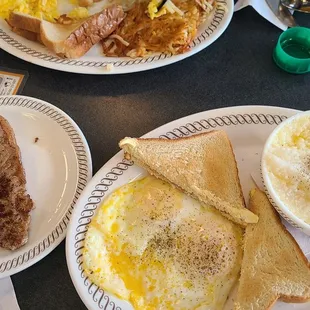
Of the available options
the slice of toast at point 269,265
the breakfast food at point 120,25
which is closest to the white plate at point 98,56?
the breakfast food at point 120,25

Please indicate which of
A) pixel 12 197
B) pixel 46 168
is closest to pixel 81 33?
pixel 46 168

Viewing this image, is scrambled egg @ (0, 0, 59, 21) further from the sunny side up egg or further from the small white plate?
the sunny side up egg

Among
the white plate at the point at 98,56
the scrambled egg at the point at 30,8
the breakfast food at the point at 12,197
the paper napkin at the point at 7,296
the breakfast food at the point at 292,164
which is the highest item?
the scrambled egg at the point at 30,8

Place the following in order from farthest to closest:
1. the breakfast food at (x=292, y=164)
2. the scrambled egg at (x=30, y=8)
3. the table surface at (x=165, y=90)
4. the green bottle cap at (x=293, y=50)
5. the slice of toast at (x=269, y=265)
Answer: the scrambled egg at (x=30, y=8), the green bottle cap at (x=293, y=50), the table surface at (x=165, y=90), the breakfast food at (x=292, y=164), the slice of toast at (x=269, y=265)

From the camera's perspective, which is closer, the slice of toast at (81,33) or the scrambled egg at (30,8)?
the slice of toast at (81,33)

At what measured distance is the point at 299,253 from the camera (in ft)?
5.65

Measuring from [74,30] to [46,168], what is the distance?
→ 2.81 ft

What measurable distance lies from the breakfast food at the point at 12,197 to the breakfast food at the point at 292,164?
1081 mm

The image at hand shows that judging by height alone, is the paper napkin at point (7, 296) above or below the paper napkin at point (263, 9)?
below

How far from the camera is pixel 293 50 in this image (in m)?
2.59

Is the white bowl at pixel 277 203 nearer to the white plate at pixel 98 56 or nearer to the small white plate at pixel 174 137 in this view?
the small white plate at pixel 174 137

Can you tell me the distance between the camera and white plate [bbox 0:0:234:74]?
240 cm

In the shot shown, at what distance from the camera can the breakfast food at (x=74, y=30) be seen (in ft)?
7.94

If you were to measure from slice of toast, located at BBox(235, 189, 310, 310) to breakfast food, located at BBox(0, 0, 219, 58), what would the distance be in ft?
3.70
